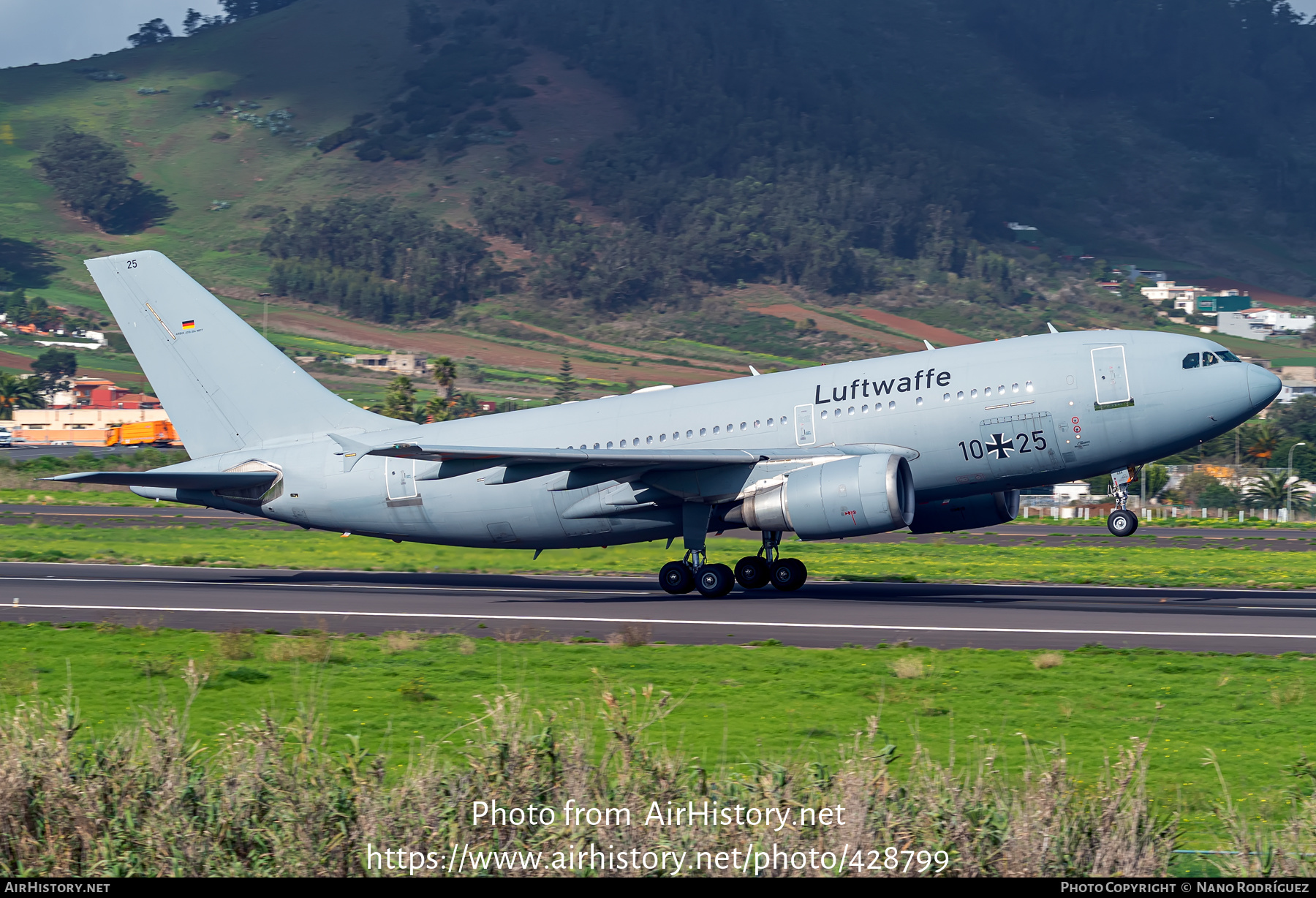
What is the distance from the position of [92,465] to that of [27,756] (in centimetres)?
9121

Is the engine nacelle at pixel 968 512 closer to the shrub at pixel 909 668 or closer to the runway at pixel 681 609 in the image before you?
the runway at pixel 681 609

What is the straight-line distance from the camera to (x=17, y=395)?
170m

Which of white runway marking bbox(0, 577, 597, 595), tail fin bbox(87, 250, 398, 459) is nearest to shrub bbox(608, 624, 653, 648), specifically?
white runway marking bbox(0, 577, 597, 595)

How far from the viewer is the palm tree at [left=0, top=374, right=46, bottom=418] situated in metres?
166

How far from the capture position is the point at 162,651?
75.4 ft

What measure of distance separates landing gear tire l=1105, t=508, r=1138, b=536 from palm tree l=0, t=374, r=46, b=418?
160291 mm

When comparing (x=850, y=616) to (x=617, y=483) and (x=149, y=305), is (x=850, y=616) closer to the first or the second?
A: (x=617, y=483)

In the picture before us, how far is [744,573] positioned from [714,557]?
308 inches

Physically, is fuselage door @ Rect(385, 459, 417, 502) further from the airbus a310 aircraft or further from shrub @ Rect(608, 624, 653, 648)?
shrub @ Rect(608, 624, 653, 648)

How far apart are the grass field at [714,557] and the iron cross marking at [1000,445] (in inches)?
338

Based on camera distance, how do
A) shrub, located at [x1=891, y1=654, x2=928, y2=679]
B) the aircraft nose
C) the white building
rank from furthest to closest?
the white building < the aircraft nose < shrub, located at [x1=891, y1=654, x2=928, y2=679]

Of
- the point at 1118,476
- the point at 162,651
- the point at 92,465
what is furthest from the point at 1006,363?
the point at 92,465

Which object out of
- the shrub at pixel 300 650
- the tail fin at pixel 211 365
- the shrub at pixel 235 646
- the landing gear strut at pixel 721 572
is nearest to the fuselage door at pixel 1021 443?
the landing gear strut at pixel 721 572

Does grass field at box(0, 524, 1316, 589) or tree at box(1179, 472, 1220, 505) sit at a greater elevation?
tree at box(1179, 472, 1220, 505)
